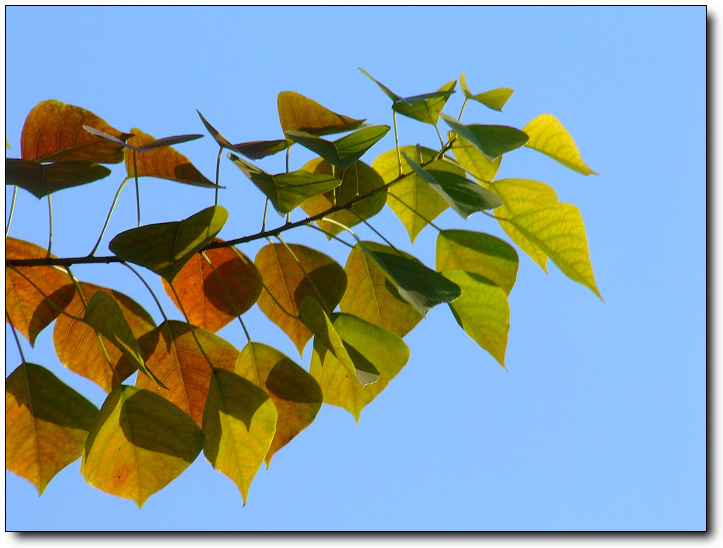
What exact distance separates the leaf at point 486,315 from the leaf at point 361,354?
0.07 m

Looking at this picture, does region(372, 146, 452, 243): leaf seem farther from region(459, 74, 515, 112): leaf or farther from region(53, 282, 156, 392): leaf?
region(53, 282, 156, 392): leaf

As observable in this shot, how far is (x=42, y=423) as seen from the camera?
635 millimetres

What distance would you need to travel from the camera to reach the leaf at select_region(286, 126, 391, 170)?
54 centimetres

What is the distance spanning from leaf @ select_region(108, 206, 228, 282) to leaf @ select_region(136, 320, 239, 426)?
129 mm

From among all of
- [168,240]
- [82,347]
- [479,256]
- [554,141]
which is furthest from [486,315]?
[82,347]

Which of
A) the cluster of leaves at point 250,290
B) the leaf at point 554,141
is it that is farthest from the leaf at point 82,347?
the leaf at point 554,141

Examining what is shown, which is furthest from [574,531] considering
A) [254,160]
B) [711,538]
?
[254,160]

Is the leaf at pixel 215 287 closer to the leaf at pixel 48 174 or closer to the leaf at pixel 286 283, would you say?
the leaf at pixel 286 283

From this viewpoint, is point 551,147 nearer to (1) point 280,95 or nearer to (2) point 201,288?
(1) point 280,95

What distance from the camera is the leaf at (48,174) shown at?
60cm

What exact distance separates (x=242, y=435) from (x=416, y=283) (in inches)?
8.9

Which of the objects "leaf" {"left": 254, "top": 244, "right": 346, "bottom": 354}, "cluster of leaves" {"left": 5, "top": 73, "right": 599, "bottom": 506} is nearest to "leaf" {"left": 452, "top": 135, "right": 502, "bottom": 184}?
"cluster of leaves" {"left": 5, "top": 73, "right": 599, "bottom": 506}

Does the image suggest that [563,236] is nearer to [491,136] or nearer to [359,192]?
[491,136]

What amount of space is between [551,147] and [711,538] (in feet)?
1.65
